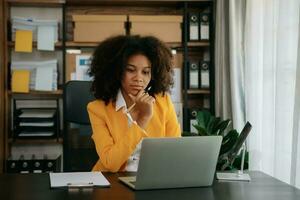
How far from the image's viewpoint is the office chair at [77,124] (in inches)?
76.3

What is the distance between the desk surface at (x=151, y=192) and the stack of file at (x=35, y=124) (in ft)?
6.20

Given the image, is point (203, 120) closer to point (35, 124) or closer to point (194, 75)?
point (194, 75)

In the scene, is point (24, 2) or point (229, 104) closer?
Answer: point (229, 104)

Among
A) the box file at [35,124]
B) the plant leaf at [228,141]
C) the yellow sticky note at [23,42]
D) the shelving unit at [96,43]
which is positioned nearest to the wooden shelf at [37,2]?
the shelving unit at [96,43]

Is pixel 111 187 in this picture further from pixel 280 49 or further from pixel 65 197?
pixel 280 49

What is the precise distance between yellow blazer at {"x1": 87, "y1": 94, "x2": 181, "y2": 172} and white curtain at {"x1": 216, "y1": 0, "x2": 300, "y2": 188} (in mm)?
541

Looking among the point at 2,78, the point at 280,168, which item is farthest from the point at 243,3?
the point at 2,78

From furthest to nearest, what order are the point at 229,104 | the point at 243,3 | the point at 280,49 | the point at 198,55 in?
the point at 198,55 < the point at 229,104 < the point at 243,3 < the point at 280,49

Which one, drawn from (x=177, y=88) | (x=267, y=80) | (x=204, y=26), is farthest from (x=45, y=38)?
(x=267, y=80)

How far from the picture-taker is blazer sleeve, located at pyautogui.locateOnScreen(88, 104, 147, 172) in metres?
1.50

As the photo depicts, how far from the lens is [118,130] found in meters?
1.66

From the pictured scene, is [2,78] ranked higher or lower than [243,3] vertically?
lower

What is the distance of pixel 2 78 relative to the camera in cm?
316

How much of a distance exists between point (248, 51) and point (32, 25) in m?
1.70
